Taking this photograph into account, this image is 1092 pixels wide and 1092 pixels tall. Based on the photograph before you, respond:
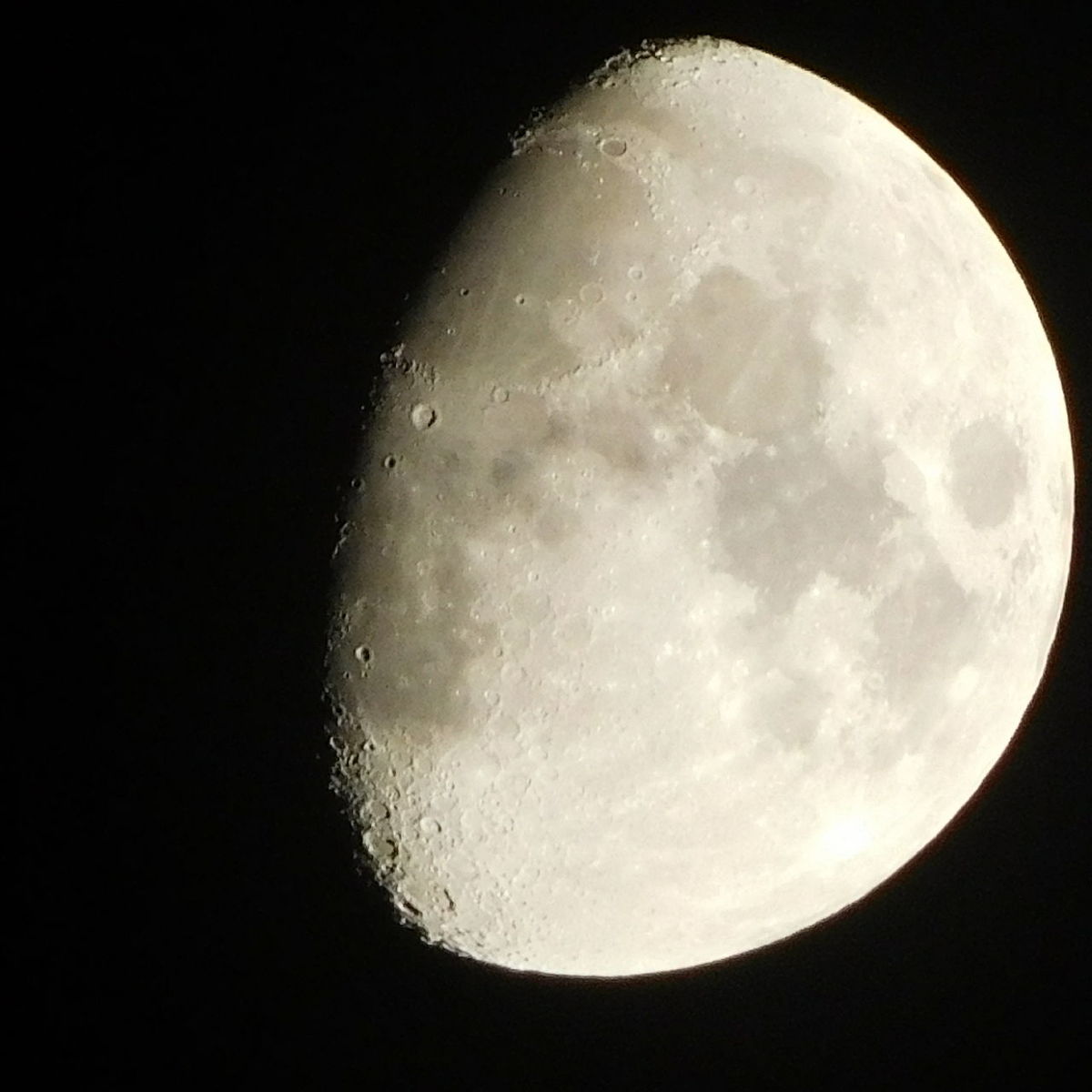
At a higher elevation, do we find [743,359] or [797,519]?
[743,359]

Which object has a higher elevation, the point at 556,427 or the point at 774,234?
the point at 774,234

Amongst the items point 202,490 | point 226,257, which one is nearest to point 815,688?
point 202,490

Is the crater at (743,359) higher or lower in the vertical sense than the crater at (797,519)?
higher

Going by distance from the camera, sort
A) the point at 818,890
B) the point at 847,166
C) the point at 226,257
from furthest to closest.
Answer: the point at 818,890 < the point at 847,166 < the point at 226,257

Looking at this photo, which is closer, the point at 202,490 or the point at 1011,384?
the point at 202,490

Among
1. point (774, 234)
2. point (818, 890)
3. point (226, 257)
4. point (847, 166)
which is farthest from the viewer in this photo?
point (818, 890)

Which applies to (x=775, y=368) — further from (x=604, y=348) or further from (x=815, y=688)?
(x=815, y=688)

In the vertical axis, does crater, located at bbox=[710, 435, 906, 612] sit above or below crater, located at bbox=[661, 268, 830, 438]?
below

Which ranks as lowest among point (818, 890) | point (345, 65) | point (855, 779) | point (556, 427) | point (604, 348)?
point (818, 890)
